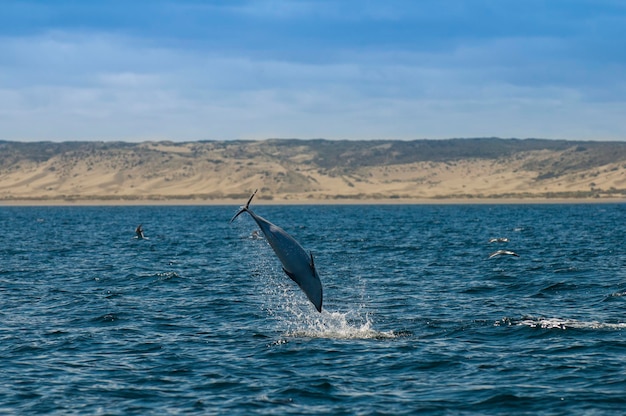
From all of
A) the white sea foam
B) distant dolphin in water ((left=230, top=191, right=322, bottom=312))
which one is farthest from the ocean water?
distant dolphin in water ((left=230, top=191, right=322, bottom=312))

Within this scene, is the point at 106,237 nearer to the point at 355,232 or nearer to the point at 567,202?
the point at 355,232

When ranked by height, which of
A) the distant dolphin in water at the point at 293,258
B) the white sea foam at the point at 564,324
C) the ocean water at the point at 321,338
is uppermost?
the distant dolphin in water at the point at 293,258

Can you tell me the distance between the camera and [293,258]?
23.6 metres

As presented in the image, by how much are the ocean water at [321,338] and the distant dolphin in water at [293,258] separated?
5.73 ft

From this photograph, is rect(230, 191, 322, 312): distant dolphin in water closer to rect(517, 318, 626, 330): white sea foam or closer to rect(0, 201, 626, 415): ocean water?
rect(0, 201, 626, 415): ocean water

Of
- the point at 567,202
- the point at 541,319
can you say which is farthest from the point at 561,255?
the point at 567,202

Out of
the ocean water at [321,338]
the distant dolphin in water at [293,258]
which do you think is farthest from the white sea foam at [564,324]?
the distant dolphin in water at [293,258]

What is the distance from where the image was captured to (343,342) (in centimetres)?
2480

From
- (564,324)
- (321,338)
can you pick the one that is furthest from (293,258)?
(564,324)

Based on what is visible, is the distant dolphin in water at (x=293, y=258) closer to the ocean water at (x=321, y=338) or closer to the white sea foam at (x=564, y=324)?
the ocean water at (x=321, y=338)

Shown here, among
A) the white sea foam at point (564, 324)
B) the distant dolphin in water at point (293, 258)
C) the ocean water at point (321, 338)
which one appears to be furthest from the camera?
the white sea foam at point (564, 324)

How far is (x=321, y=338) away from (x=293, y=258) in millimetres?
3331

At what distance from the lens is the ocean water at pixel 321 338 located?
730 inches

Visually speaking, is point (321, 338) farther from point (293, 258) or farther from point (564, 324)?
point (564, 324)
